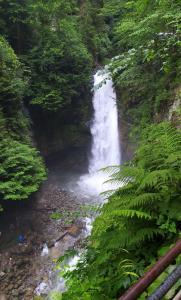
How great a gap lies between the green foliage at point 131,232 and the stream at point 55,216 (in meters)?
0.72

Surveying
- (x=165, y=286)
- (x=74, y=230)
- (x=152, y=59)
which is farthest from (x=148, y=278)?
(x=74, y=230)

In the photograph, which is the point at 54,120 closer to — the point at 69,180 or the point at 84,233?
the point at 69,180

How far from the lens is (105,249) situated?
2.92m

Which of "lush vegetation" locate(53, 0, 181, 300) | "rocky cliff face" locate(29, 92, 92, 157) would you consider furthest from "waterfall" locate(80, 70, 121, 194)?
"lush vegetation" locate(53, 0, 181, 300)

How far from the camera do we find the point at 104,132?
1747cm

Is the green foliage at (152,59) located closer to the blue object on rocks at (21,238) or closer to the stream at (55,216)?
the stream at (55,216)

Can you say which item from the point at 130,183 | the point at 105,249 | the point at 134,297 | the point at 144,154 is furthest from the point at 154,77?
the point at 134,297

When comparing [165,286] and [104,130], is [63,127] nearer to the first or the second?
[104,130]

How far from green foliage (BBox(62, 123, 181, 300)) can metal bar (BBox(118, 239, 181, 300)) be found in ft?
3.17

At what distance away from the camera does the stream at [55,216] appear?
937cm

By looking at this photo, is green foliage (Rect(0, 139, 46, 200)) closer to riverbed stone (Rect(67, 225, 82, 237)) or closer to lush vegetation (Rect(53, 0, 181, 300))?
riverbed stone (Rect(67, 225, 82, 237))

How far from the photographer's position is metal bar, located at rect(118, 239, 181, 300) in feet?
4.43

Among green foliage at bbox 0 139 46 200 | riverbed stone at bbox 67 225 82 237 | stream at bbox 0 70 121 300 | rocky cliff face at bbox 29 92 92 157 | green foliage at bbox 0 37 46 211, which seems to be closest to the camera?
stream at bbox 0 70 121 300

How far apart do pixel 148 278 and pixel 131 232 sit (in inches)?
54.0
